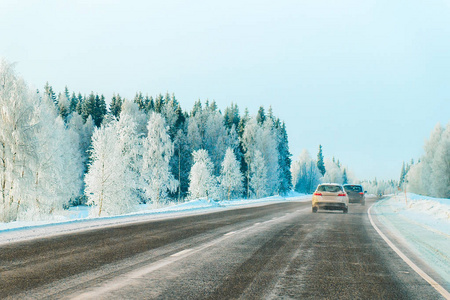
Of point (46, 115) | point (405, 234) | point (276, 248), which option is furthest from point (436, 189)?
point (276, 248)

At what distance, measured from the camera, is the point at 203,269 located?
6902 mm

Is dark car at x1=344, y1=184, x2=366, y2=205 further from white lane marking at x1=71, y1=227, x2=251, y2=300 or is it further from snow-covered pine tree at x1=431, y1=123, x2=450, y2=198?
snow-covered pine tree at x1=431, y1=123, x2=450, y2=198

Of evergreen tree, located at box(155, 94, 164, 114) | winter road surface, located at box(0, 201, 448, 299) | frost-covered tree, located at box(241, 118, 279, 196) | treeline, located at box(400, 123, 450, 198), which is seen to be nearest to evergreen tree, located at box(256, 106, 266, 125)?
frost-covered tree, located at box(241, 118, 279, 196)

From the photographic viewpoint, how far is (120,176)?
41219 mm

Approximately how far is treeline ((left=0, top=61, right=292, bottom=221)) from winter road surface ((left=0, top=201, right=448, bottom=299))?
65.1 ft

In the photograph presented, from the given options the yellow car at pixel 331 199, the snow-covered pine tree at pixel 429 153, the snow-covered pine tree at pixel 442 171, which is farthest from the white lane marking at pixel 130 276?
the snow-covered pine tree at pixel 429 153

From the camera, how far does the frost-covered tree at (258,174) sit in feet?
246

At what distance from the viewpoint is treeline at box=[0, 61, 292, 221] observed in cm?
2981

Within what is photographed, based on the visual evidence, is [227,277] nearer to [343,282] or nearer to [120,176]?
[343,282]

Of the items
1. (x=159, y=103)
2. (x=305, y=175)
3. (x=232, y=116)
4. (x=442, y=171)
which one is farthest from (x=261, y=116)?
(x=305, y=175)

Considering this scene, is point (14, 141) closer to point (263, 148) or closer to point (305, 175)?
point (263, 148)

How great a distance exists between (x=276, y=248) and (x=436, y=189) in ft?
283

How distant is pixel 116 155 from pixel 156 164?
551 inches

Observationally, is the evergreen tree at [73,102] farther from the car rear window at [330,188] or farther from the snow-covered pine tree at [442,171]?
the car rear window at [330,188]
